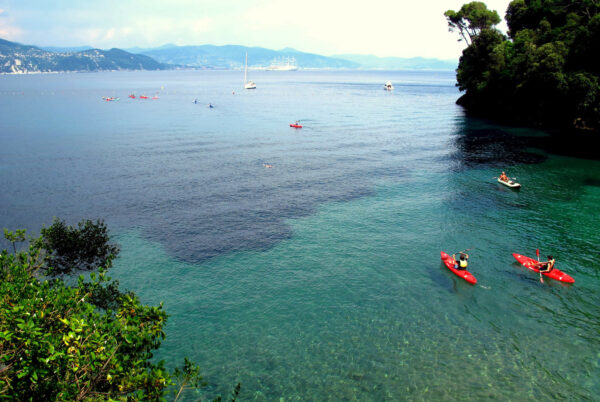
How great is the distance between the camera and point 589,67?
75.3 metres

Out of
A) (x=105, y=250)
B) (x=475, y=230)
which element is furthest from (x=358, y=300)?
(x=105, y=250)

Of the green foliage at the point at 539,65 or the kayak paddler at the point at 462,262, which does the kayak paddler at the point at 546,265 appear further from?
the green foliage at the point at 539,65

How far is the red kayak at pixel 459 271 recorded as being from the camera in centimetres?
3547

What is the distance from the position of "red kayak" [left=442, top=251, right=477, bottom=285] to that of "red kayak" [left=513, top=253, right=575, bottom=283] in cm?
595

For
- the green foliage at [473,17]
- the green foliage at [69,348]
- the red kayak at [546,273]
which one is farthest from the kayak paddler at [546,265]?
the green foliage at [473,17]

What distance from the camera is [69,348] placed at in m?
13.3

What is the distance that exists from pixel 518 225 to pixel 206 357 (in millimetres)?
39838

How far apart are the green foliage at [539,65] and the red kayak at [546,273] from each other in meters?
53.5

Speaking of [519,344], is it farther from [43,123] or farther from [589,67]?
[43,123]

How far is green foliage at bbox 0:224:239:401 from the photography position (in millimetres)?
12484

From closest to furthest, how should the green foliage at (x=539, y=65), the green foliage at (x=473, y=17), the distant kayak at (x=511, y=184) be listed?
the distant kayak at (x=511, y=184) < the green foliage at (x=539, y=65) < the green foliage at (x=473, y=17)

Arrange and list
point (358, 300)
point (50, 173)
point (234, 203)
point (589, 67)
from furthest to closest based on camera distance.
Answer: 1. point (589, 67)
2. point (50, 173)
3. point (234, 203)
4. point (358, 300)

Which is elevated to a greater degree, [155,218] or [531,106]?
[531,106]

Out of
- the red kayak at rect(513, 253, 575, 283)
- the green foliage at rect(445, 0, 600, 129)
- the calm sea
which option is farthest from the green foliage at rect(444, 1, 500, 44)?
the red kayak at rect(513, 253, 575, 283)
